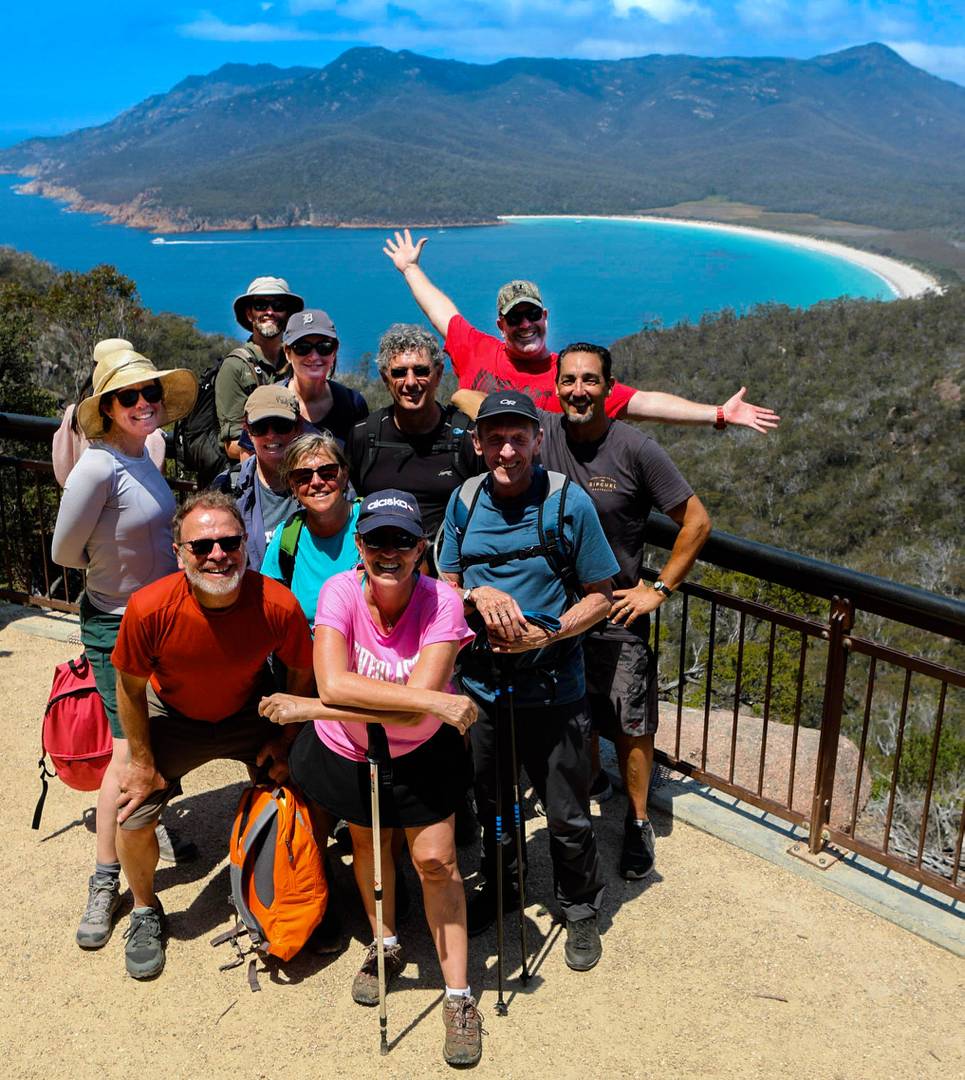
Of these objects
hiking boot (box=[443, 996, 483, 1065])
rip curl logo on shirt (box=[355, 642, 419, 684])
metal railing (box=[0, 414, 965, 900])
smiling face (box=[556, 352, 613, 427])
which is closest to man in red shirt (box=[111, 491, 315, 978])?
rip curl logo on shirt (box=[355, 642, 419, 684])

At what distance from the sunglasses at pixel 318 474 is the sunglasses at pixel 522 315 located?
1063 millimetres

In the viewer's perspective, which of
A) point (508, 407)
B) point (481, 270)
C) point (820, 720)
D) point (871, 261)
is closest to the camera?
point (508, 407)

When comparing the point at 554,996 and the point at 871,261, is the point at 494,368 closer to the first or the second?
the point at 554,996

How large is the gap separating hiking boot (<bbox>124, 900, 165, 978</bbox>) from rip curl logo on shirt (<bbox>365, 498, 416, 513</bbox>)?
1522 millimetres

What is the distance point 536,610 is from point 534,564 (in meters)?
0.14

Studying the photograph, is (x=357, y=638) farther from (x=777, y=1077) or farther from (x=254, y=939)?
(x=777, y=1077)

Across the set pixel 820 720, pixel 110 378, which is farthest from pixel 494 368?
pixel 820 720

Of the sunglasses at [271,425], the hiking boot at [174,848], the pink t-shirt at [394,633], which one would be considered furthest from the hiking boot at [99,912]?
the sunglasses at [271,425]

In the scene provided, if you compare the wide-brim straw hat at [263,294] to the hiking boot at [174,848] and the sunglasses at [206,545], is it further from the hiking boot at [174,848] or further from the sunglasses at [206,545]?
the hiking boot at [174,848]

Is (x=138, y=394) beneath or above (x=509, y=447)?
above

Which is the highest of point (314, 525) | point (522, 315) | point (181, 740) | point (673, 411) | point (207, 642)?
point (522, 315)

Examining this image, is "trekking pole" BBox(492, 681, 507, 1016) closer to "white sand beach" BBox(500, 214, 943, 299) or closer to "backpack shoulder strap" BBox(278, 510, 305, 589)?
"backpack shoulder strap" BBox(278, 510, 305, 589)

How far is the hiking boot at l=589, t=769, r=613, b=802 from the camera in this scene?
158 inches

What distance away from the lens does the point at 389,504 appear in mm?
2725
